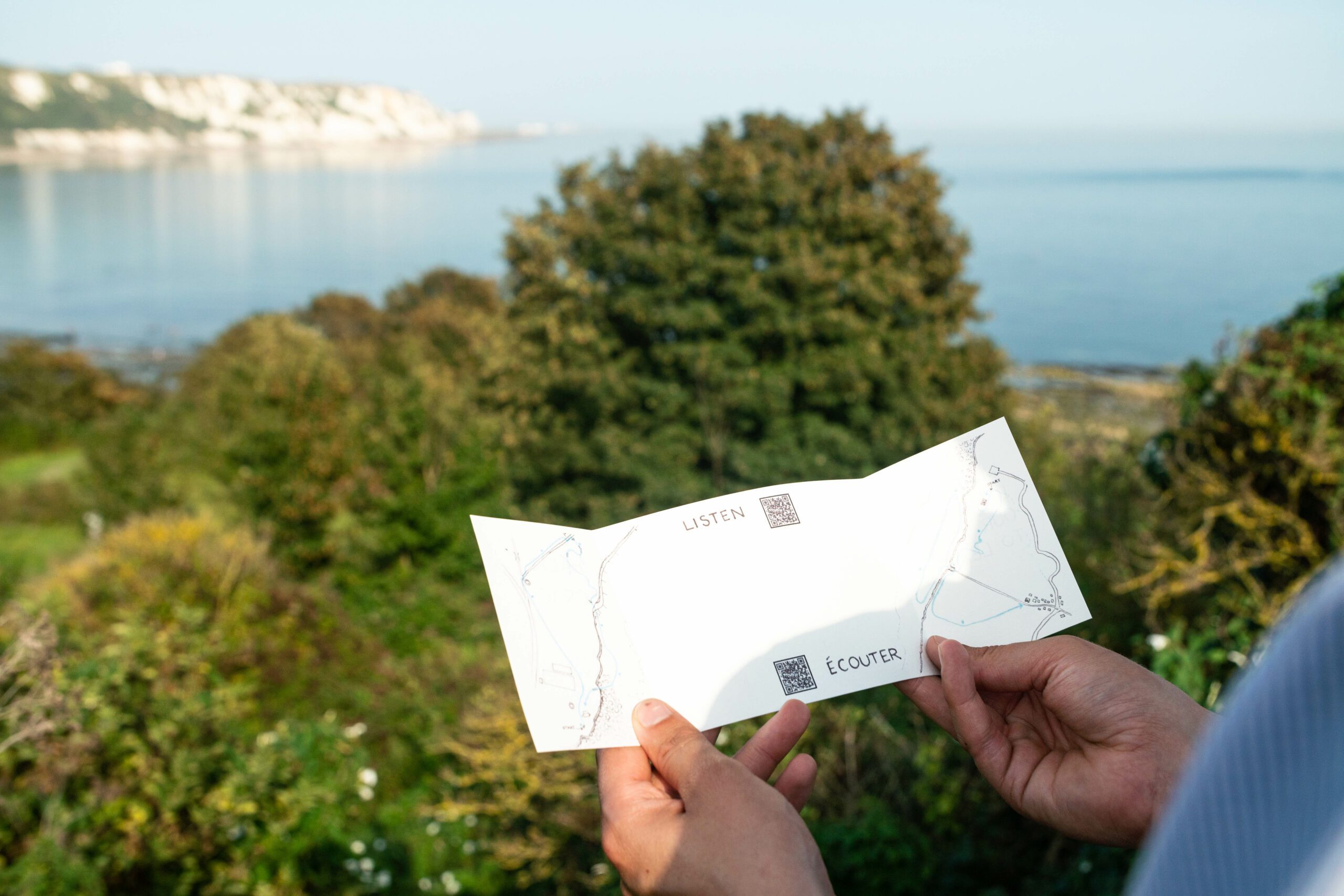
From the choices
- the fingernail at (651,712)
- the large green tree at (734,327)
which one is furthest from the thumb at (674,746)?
the large green tree at (734,327)

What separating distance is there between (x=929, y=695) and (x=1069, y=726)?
239mm

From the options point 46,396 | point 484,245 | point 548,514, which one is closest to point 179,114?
point 484,245

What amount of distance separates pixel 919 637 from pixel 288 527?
14106 mm

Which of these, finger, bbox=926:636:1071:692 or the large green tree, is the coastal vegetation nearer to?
the large green tree

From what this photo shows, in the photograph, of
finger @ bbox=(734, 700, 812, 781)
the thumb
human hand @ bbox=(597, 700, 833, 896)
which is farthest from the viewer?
finger @ bbox=(734, 700, 812, 781)

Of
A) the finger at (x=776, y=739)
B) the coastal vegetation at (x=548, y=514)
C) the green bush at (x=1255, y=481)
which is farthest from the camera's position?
the green bush at (x=1255, y=481)

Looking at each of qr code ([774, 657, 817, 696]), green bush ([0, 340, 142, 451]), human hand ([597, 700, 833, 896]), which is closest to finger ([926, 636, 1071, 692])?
qr code ([774, 657, 817, 696])

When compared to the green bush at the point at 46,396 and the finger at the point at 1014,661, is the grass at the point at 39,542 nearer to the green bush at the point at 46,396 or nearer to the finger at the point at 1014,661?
the green bush at the point at 46,396

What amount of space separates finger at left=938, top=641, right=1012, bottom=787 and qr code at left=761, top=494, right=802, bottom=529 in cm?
34

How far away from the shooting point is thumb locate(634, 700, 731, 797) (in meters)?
1.30

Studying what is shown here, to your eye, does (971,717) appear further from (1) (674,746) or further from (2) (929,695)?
(1) (674,746)

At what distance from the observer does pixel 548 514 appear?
12.6 m

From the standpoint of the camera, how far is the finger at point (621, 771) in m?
1.38

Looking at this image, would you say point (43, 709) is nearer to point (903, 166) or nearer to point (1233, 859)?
point (1233, 859)
